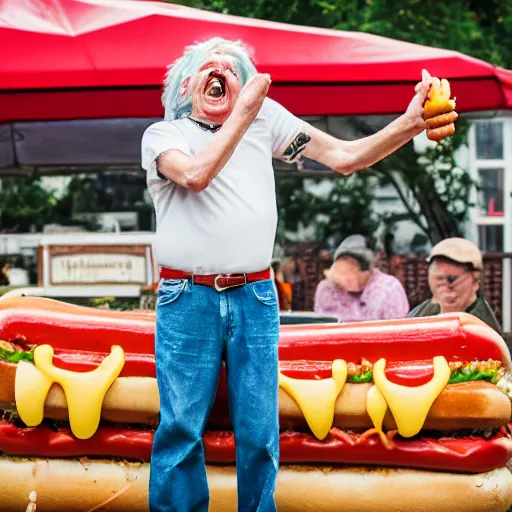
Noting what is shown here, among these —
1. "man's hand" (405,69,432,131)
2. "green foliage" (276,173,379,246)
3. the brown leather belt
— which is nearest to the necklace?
the brown leather belt

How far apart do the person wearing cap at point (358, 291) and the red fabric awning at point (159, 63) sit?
1.15m

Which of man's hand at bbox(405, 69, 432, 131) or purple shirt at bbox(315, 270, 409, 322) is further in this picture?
purple shirt at bbox(315, 270, 409, 322)

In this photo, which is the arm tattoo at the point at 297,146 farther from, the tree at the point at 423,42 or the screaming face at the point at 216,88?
the tree at the point at 423,42

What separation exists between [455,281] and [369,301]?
0.52m

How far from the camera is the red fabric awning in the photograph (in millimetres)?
4172

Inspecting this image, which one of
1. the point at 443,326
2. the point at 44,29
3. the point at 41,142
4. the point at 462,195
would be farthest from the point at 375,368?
the point at 462,195

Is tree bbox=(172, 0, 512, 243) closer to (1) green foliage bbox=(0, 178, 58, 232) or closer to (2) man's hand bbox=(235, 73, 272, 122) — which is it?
(1) green foliage bbox=(0, 178, 58, 232)

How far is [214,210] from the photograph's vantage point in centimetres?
290

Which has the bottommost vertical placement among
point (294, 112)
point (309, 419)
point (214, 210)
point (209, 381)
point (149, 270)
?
A: point (309, 419)

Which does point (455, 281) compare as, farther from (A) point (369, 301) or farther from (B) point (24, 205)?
(B) point (24, 205)

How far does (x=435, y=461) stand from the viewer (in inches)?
133

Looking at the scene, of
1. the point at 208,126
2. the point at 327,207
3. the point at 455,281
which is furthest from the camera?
the point at 327,207

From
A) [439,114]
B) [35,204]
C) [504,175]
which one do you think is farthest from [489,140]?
[439,114]

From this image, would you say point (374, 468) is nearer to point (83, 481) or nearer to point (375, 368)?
point (375, 368)
